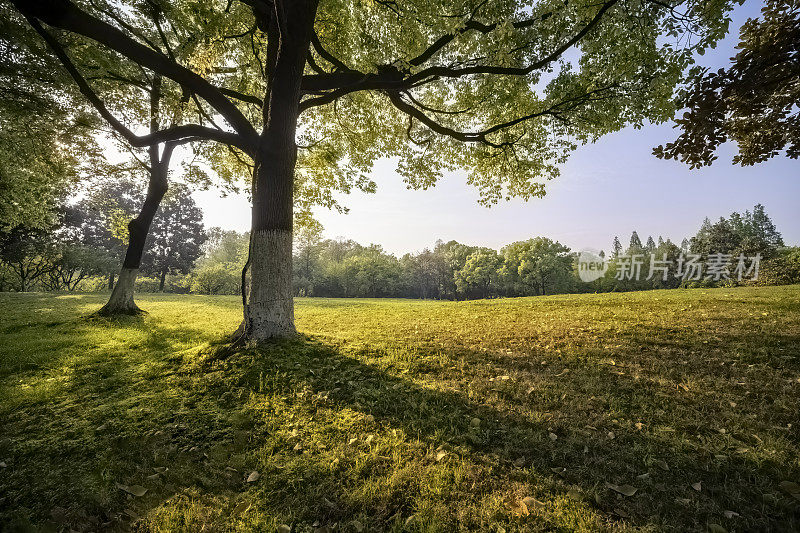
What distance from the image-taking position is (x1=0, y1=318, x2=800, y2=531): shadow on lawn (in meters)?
2.43

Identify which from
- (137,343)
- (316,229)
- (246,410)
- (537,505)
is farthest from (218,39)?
(537,505)

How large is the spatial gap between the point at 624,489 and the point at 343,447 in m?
2.57

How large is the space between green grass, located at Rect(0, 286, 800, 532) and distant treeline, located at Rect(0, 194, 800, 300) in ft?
51.4

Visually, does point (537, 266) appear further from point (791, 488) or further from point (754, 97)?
point (791, 488)

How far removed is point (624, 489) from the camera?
2557mm

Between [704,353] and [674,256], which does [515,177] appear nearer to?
[704,353]

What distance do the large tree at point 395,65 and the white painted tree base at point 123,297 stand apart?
664 cm

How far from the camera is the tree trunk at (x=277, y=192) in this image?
6168 mm

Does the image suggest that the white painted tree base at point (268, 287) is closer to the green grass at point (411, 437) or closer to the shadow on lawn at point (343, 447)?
the green grass at point (411, 437)

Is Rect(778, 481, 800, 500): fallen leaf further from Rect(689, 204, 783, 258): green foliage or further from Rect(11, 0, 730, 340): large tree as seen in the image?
Rect(689, 204, 783, 258): green foliage

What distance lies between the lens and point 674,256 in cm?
5959

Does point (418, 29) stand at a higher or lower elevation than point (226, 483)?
higher

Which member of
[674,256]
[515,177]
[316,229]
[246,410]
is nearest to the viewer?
[246,410]

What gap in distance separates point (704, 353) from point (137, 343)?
12324mm
